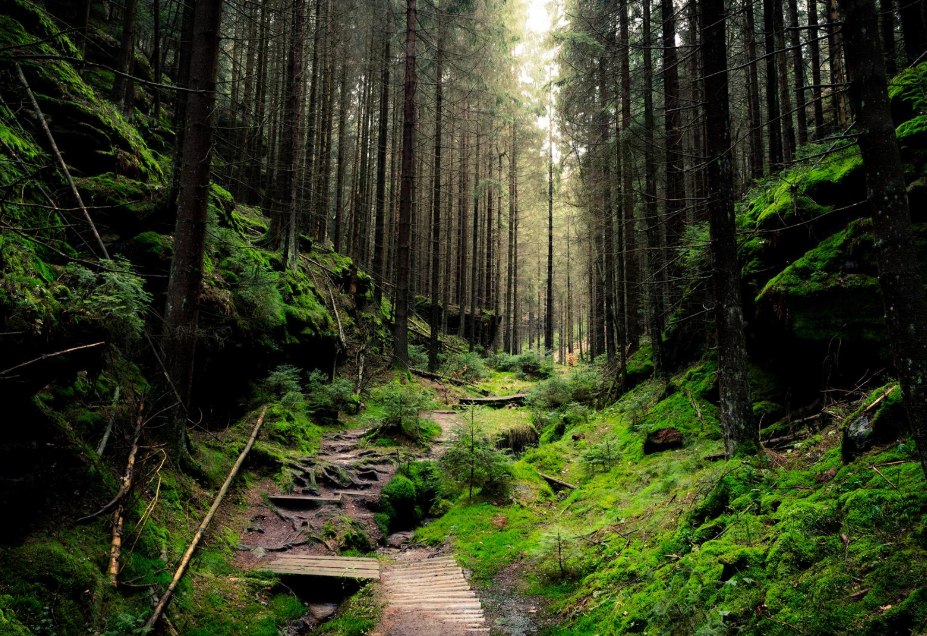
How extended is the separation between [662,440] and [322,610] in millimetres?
6133

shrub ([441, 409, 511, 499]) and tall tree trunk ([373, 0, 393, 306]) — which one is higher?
tall tree trunk ([373, 0, 393, 306])

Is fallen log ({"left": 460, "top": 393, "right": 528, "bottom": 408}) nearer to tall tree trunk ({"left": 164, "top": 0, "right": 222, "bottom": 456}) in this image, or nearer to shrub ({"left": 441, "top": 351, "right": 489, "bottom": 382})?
shrub ({"left": 441, "top": 351, "right": 489, "bottom": 382})

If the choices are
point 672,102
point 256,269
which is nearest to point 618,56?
point 672,102

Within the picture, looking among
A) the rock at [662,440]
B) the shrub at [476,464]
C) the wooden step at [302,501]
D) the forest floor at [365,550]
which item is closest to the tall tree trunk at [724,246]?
the rock at [662,440]

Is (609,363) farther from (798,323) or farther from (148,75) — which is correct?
(148,75)

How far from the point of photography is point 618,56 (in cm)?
1310

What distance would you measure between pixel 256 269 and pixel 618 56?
38.8 feet

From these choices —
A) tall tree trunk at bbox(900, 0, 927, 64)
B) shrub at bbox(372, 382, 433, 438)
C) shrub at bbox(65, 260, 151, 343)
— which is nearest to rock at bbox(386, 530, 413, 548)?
shrub at bbox(372, 382, 433, 438)

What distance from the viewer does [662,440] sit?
8023 millimetres

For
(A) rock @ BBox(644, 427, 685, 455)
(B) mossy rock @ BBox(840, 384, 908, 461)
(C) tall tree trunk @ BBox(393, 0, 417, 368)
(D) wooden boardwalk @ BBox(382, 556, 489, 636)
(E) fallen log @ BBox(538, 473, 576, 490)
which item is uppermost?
(C) tall tree trunk @ BBox(393, 0, 417, 368)

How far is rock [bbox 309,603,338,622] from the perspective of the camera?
4.77 m

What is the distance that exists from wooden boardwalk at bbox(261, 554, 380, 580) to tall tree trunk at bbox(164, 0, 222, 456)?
6.28ft

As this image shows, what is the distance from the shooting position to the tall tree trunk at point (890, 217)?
3.07 metres

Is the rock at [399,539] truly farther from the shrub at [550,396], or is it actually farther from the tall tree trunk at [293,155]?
the tall tree trunk at [293,155]
